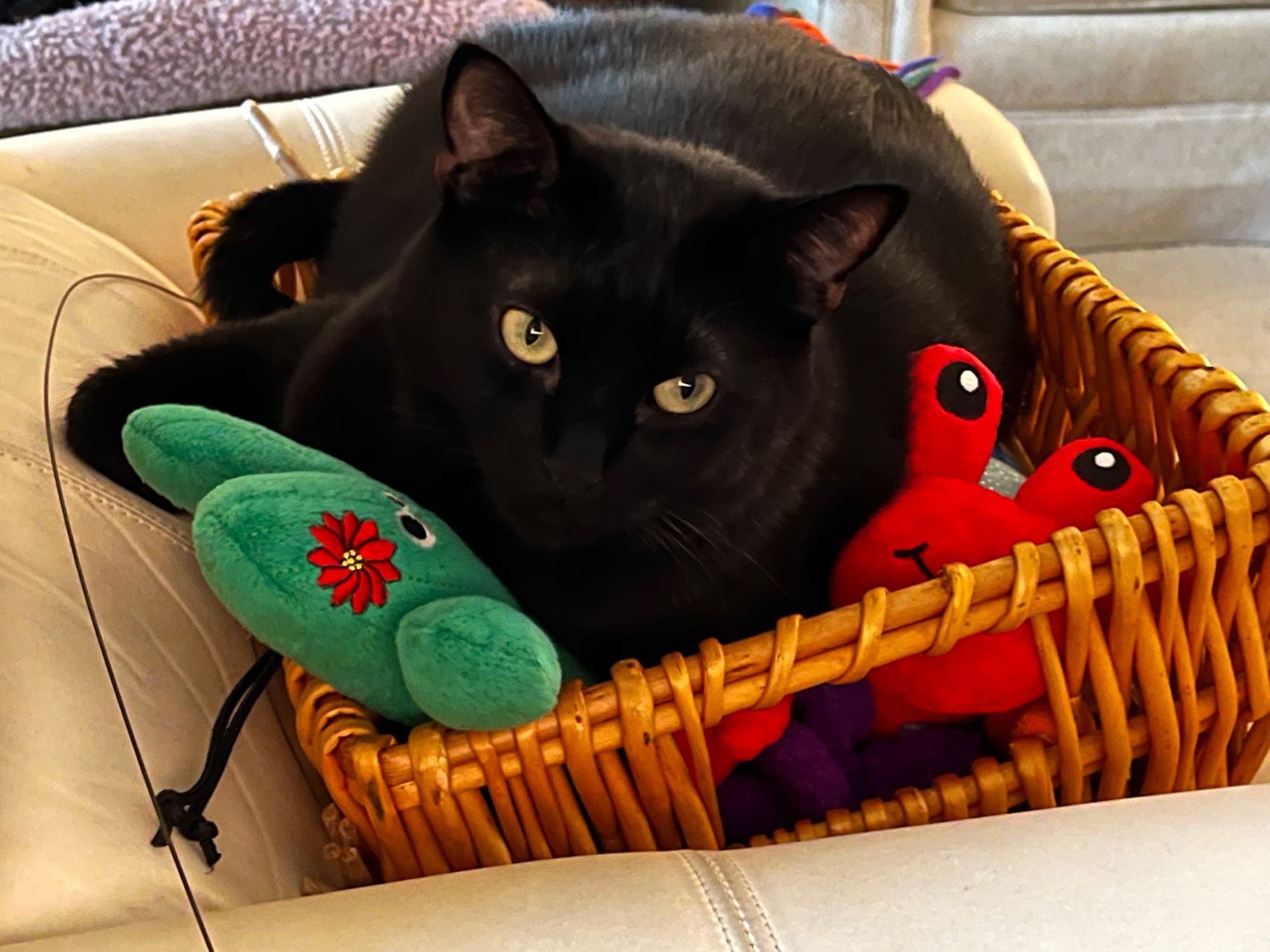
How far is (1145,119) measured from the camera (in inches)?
83.5

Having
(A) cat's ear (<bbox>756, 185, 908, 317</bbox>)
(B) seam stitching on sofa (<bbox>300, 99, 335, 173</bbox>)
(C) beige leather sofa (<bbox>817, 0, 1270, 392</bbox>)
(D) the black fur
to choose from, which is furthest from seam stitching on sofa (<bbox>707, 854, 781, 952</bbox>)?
(C) beige leather sofa (<bbox>817, 0, 1270, 392</bbox>)

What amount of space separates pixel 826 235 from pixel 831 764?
1.22 ft

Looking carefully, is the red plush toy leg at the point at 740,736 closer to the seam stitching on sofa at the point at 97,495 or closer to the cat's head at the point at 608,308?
the cat's head at the point at 608,308

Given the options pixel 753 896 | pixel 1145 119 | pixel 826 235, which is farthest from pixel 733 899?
pixel 1145 119

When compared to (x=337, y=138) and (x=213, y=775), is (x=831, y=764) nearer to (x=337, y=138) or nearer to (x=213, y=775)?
(x=213, y=775)

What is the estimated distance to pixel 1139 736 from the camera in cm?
79

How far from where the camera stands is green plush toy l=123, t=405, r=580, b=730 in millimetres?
608

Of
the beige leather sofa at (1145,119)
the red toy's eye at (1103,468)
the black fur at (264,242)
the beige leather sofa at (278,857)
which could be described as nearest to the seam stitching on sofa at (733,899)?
the beige leather sofa at (278,857)

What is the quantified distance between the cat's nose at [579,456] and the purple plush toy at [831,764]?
0.26 metres

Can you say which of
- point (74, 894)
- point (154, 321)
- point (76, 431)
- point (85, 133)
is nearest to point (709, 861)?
point (74, 894)

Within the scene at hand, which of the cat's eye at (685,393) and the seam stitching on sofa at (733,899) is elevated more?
the cat's eye at (685,393)

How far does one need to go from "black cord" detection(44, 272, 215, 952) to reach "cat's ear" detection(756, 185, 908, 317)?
1.54 feet

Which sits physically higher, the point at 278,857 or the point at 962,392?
the point at 962,392

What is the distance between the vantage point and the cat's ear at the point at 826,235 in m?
0.63
